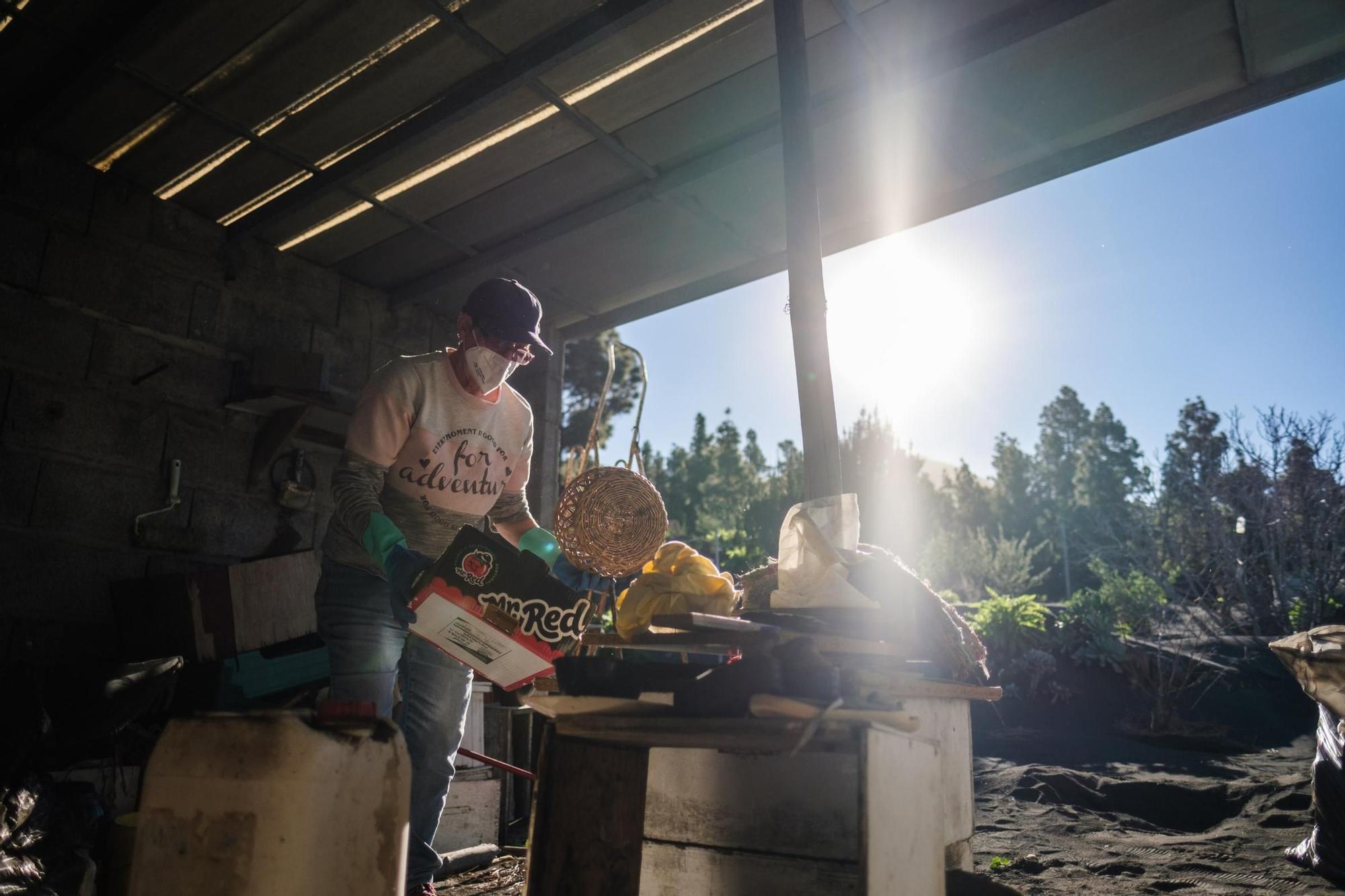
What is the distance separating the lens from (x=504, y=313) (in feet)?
8.63

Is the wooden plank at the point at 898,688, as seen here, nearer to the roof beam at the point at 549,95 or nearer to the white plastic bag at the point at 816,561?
the white plastic bag at the point at 816,561

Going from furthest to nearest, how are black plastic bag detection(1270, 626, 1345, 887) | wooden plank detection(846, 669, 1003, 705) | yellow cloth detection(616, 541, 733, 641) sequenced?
black plastic bag detection(1270, 626, 1345, 887) → yellow cloth detection(616, 541, 733, 641) → wooden plank detection(846, 669, 1003, 705)

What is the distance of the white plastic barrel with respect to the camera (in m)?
1.50

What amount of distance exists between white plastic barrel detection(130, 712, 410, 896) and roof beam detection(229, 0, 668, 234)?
3.35m

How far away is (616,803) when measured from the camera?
176cm

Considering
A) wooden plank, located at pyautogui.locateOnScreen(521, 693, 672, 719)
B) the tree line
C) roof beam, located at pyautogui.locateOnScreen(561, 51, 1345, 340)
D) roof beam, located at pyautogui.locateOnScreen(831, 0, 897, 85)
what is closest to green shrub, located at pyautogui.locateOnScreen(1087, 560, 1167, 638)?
the tree line

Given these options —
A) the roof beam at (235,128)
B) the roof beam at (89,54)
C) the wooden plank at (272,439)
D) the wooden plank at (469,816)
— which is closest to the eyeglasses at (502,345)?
the wooden plank at (469,816)

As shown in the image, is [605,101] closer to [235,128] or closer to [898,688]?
[235,128]

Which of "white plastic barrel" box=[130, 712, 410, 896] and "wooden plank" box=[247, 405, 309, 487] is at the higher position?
"wooden plank" box=[247, 405, 309, 487]

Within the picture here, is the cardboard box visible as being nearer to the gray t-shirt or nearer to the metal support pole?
the gray t-shirt

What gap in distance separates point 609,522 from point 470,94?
9.09 ft

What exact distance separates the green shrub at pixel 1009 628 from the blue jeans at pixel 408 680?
964 cm

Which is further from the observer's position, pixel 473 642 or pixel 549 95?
pixel 549 95

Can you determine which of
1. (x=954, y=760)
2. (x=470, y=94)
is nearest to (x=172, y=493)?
(x=470, y=94)
